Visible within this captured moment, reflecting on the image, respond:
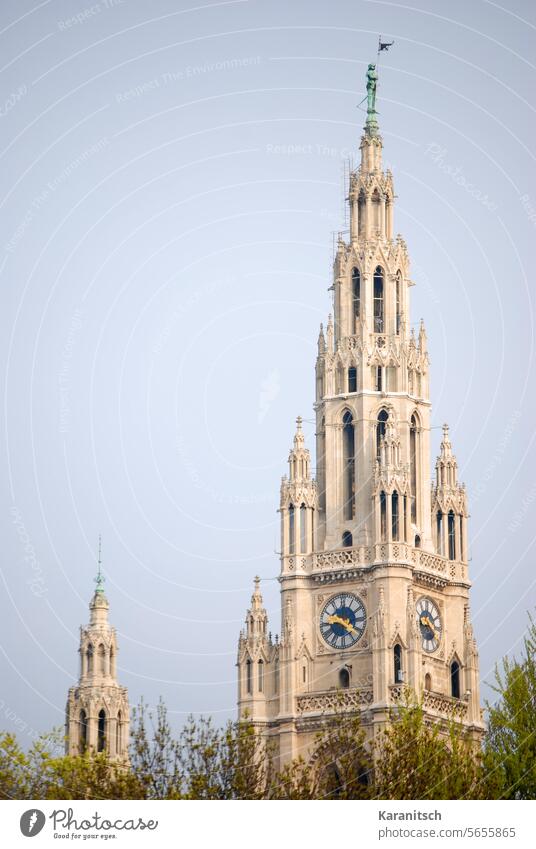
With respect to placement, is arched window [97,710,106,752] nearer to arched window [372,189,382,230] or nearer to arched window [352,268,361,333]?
arched window [352,268,361,333]

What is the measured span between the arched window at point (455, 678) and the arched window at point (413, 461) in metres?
8.89

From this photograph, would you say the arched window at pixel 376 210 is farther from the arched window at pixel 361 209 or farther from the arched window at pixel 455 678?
the arched window at pixel 455 678

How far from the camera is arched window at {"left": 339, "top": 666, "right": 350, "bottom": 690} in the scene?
6358 inches

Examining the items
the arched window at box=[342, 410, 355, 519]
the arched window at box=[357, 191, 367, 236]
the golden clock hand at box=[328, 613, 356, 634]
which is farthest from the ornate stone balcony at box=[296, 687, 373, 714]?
the arched window at box=[357, 191, 367, 236]

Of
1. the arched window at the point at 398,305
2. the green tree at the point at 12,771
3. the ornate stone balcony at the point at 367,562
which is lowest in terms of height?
the green tree at the point at 12,771

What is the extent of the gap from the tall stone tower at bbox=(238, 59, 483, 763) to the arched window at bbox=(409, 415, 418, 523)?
8 cm

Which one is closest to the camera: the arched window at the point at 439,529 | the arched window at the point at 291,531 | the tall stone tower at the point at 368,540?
the tall stone tower at the point at 368,540

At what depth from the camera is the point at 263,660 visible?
535 ft

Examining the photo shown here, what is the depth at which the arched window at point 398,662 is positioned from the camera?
158 m

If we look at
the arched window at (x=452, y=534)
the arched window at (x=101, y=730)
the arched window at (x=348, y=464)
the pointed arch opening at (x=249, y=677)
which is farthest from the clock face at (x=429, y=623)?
the arched window at (x=101, y=730)
